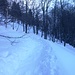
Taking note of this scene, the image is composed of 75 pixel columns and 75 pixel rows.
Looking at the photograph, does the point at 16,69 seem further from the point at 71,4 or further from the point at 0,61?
the point at 71,4

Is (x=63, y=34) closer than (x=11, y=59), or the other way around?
(x=11, y=59)

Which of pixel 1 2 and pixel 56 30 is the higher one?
pixel 1 2

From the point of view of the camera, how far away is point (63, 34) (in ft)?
179

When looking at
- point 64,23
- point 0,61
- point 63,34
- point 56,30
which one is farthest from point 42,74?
point 56,30

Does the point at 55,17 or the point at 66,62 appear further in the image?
the point at 55,17

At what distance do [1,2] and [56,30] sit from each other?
51.5 meters

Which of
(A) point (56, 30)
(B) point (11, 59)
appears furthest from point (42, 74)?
(A) point (56, 30)

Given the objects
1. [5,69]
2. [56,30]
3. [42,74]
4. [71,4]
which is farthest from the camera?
[71,4]

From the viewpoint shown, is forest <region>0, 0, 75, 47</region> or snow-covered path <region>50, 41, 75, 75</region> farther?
forest <region>0, 0, 75, 47</region>

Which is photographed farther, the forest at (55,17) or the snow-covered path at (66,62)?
the forest at (55,17)

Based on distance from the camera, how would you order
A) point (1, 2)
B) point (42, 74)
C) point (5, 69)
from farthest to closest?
point (42, 74) < point (5, 69) < point (1, 2)

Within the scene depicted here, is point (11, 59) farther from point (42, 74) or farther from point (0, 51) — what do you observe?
point (42, 74)

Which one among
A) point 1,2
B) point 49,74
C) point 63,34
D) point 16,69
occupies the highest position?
point 1,2

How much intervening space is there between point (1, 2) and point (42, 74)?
4287 millimetres
